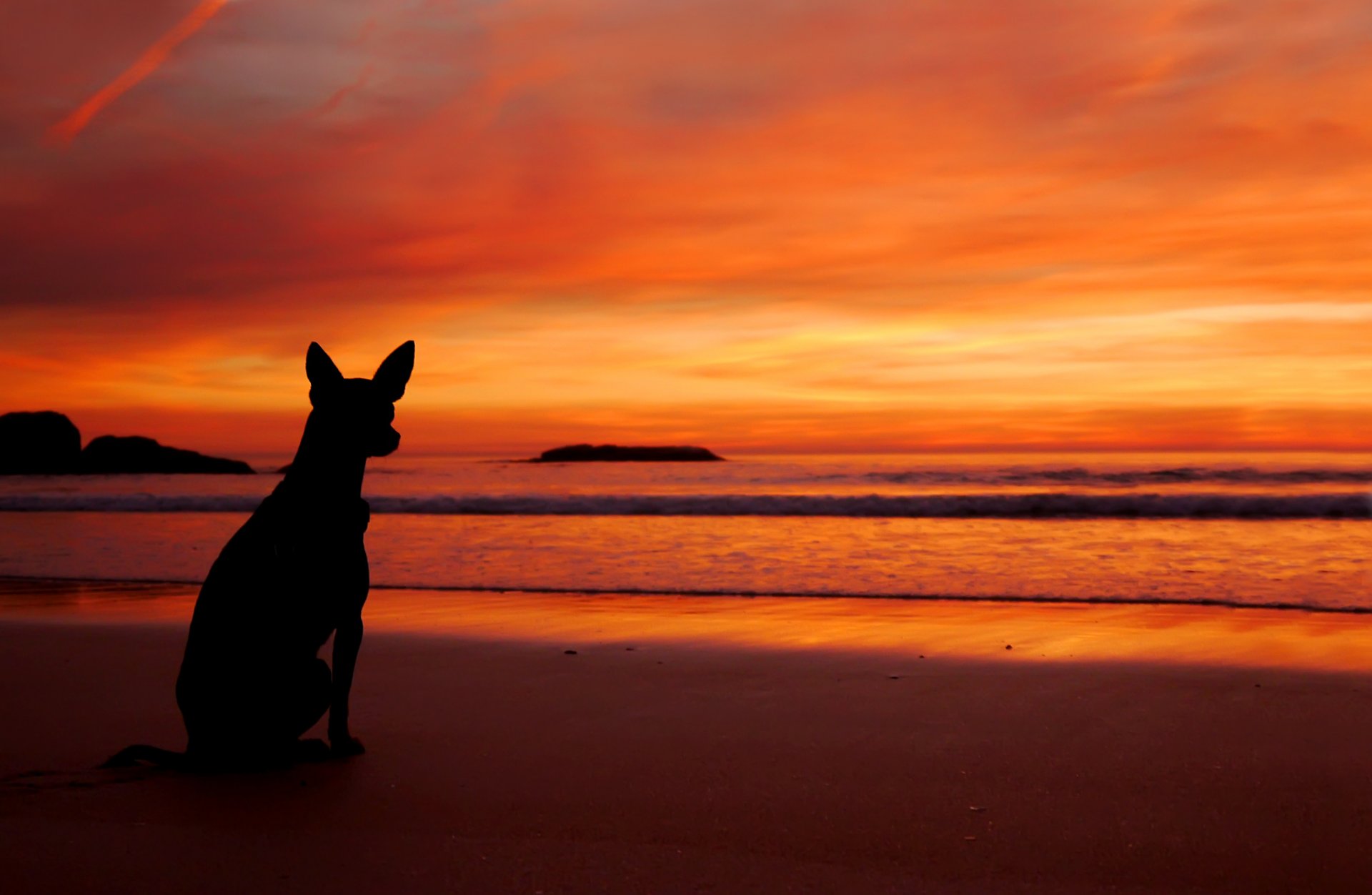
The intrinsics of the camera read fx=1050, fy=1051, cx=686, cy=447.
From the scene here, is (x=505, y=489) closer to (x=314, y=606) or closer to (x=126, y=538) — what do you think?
(x=126, y=538)

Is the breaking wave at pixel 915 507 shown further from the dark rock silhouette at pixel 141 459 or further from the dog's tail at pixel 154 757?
the dark rock silhouette at pixel 141 459

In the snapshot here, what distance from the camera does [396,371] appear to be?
3.73 m

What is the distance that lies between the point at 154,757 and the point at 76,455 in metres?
66.3

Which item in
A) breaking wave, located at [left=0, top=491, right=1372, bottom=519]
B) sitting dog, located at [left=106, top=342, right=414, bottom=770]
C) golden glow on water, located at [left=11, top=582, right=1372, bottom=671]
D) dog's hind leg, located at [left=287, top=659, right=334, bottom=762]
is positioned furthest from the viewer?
breaking wave, located at [left=0, top=491, right=1372, bottom=519]

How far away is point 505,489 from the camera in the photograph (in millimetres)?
33219

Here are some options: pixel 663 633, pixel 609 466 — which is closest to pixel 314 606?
pixel 663 633

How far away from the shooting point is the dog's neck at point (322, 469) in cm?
372

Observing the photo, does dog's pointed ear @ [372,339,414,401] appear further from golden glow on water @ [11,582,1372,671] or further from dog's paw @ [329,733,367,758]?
golden glow on water @ [11,582,1372,671]

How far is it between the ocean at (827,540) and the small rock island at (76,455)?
28380mm

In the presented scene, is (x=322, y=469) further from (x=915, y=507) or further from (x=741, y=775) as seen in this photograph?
(x=915, y=507)

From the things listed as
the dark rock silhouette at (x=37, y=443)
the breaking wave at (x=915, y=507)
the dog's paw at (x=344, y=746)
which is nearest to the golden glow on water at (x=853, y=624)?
the dog's paw at (x=344, y=746)

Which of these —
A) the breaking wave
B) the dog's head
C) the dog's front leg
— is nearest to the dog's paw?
the dog's front leg

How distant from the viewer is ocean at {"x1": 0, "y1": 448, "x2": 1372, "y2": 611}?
1006cm

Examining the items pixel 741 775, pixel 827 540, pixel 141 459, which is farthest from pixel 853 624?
pixel 141 459
